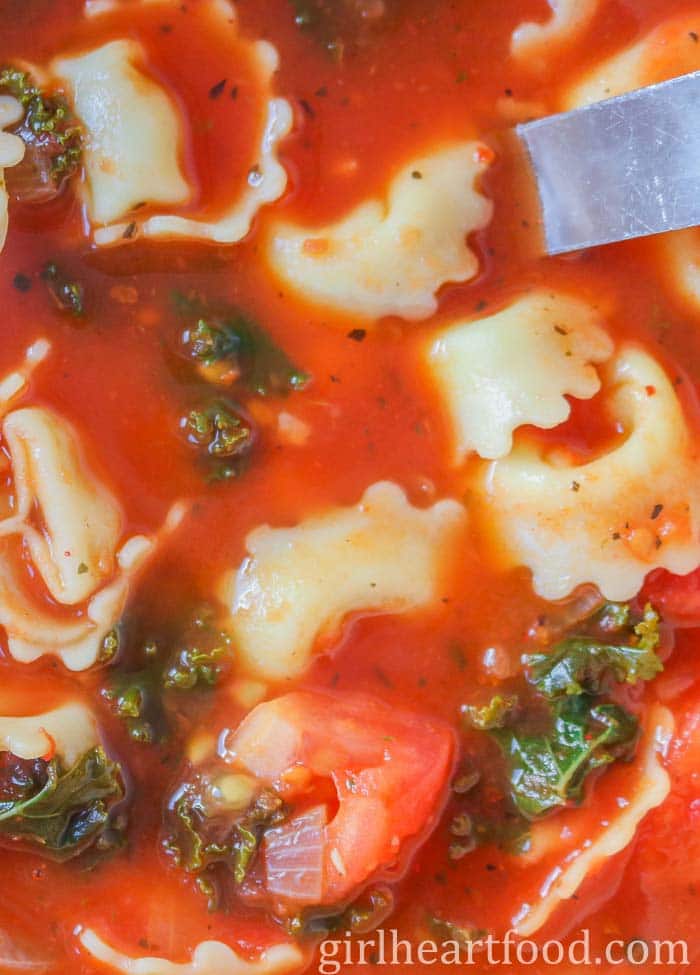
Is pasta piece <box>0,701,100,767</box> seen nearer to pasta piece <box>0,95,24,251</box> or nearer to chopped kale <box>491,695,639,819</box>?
chopped kale <box>491,695,639,819</box>

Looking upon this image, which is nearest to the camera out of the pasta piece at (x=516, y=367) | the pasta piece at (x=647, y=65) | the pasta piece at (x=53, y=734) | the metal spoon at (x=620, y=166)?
the metal spoon at (x=620, y=166)

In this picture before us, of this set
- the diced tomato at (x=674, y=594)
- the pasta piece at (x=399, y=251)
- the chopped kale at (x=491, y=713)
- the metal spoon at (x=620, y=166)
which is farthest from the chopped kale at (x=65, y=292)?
the diced tomato at (x=674, y=594)

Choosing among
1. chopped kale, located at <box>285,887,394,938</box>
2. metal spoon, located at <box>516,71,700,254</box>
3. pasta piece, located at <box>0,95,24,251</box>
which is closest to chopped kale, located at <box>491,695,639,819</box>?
chopped kale, located at <box>285,887,394,938</box>

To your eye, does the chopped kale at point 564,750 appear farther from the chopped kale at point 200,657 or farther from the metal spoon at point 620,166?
the metal spoon at point 620,166

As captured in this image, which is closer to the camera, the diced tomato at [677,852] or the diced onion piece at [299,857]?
the diced onion piece at [299,857]

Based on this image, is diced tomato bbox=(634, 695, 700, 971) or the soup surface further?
diced tomato bbox=(634, 695, 700, 971)

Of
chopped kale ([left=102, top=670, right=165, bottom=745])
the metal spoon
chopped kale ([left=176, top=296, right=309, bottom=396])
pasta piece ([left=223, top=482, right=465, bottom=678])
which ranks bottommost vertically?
chopped kale ([left=102, top=670, right=165, bottom=745])
